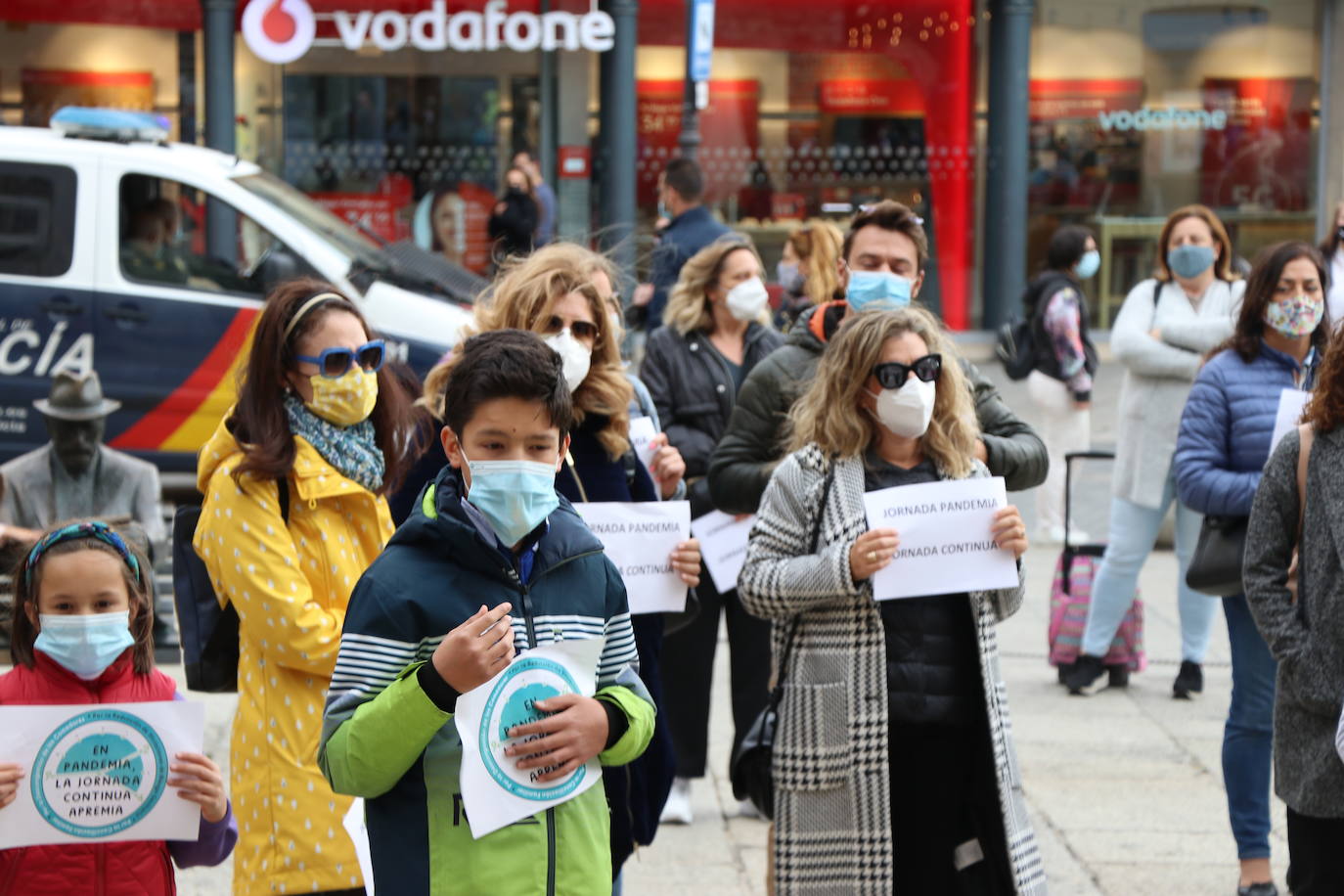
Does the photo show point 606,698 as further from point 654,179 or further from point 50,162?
point 654,179

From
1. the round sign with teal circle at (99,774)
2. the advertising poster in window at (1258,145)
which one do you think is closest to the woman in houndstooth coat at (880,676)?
the round sign with teal circle at (99,774)

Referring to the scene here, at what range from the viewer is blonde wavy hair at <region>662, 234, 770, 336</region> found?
6.25m

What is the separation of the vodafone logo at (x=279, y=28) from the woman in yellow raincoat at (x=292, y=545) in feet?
42.1

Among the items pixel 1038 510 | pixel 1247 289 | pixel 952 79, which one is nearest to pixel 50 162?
pixel 1038 510

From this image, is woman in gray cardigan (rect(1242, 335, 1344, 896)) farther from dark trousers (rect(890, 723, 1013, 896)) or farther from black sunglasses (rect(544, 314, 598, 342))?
black sunglasses (rect(544, 314, 598, 342))

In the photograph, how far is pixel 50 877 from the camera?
3.39 m

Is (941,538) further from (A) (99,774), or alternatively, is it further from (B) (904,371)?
(A) (99,774)

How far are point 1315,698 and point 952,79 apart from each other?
1422 centimetres

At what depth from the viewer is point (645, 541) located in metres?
4.45

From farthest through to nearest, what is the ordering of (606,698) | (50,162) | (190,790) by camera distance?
A: (50,162)
(190,790)
(606,698)

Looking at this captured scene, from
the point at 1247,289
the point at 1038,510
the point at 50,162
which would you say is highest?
the point at 50,162

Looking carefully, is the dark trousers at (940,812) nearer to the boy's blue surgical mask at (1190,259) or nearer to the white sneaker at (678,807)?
the white sneaker at (678,807)

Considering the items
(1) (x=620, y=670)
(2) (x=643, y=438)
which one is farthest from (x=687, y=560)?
(1) (x=620, y=670)

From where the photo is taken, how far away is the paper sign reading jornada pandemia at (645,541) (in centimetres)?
441
